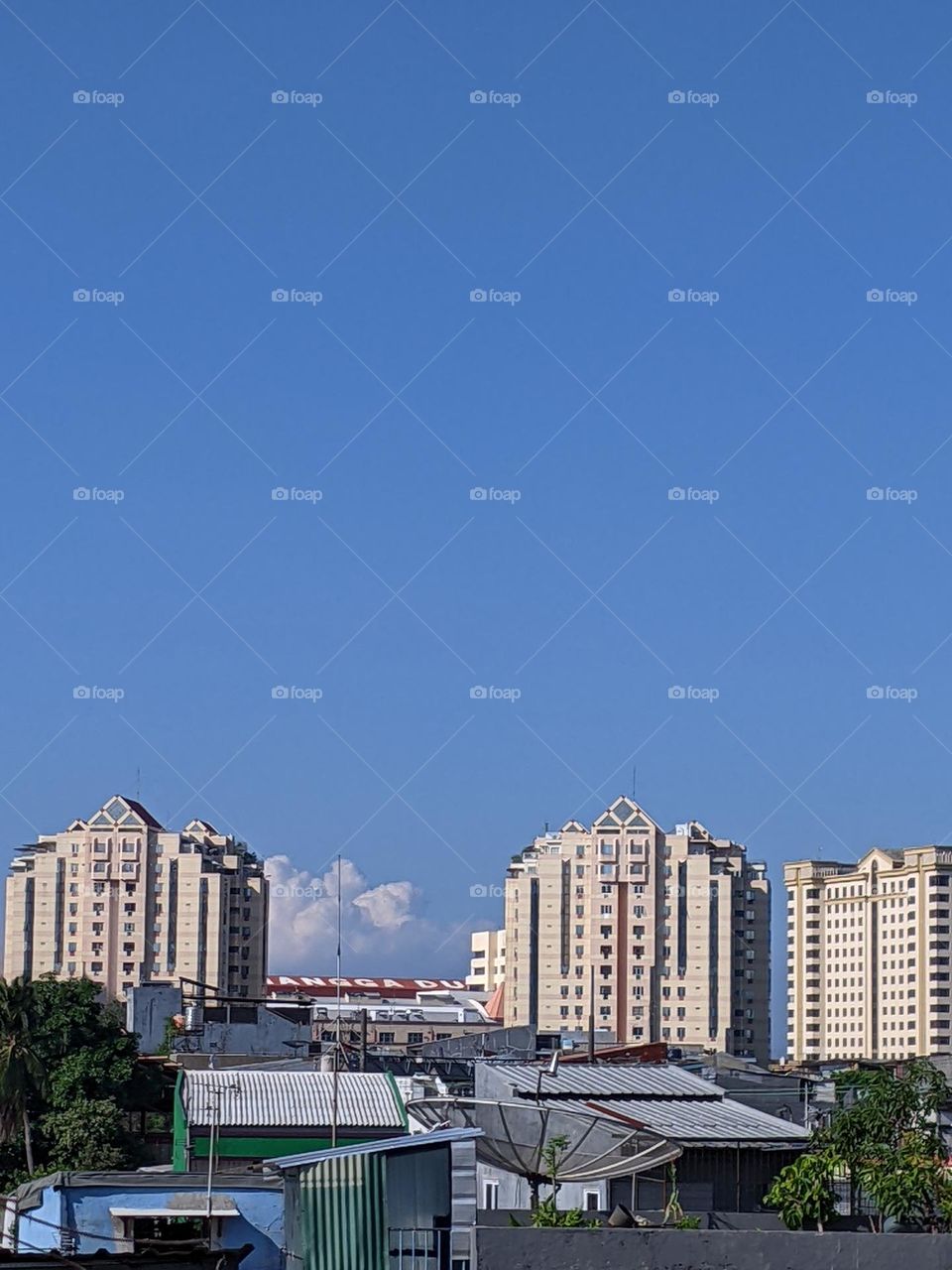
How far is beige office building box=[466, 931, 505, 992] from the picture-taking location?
4824 inches

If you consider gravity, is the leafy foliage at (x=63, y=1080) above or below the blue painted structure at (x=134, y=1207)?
below

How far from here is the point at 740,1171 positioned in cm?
1446

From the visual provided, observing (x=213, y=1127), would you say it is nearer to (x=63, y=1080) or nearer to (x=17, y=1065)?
(x=17, y=1065)

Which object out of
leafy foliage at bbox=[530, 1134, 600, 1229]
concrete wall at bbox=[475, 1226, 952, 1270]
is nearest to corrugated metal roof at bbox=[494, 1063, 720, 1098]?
leafy foliage at bbox=[530, 1134, 600, 1229]

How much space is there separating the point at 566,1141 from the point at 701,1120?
5.55ft

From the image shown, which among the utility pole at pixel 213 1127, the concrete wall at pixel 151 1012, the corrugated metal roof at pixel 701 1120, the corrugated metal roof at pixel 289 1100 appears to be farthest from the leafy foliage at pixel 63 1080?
the corrugated metal roof at pixel 701 1120

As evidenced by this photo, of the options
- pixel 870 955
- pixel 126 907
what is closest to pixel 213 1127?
pixel 126 907

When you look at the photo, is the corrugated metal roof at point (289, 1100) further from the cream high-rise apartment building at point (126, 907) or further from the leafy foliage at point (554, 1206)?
the cream high-rise apartment building at point (126, 907)

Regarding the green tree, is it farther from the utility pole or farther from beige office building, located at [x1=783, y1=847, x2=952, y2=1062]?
beige office building, located at [x1=783, y1=847, x2=952, y2=1062]

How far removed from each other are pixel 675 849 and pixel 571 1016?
9970mm

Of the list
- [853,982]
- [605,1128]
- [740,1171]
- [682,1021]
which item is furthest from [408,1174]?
[853,982]

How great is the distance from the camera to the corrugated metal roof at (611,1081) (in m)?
16.5

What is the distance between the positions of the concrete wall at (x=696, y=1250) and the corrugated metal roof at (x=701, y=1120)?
337 cm

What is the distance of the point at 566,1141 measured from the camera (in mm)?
14109
